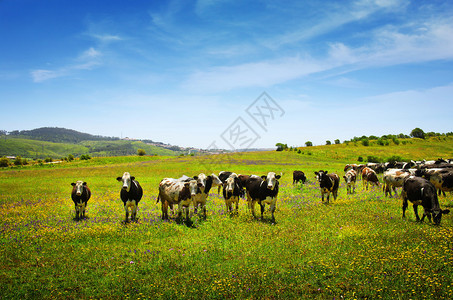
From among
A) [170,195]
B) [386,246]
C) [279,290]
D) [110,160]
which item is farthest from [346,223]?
[110,160]

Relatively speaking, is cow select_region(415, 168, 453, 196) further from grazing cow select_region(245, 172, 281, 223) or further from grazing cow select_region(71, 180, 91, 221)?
grazing cow select_region(71, 180, 91, 221)

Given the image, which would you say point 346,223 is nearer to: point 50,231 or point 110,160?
point 50,231

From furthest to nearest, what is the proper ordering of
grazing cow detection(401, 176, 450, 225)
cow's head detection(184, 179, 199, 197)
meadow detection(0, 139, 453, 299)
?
cow's head detection(184, 179, 199, 197)
grazing cow detection(401, 176, 450, 225)
meadow detection(0, 139, 453, 299)

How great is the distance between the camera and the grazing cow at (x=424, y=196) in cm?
1121

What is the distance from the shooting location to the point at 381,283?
268 inches

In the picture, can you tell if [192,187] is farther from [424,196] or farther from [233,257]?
[424,196]

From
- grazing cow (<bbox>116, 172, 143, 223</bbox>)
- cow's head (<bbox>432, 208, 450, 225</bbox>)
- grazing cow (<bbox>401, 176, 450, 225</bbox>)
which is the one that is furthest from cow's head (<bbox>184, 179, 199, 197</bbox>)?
cow's head (<bbox>432, 208, 450, 225</bbox>)

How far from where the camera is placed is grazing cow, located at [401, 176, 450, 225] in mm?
11211

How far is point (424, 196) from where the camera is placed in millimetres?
11758

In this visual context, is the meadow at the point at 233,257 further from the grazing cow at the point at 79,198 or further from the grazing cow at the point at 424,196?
the grazing cow at the point at 79,198

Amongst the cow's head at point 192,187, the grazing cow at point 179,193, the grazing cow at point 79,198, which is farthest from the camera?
the grazing cow at point 79,198

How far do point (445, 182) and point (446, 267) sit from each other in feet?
40.6

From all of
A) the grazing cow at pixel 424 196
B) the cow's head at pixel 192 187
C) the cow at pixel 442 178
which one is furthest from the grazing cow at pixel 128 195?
the cow at pixel 442 178

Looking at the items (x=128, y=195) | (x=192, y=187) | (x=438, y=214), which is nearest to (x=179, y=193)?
(x=192, y=187)
